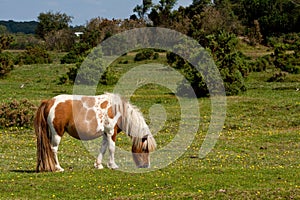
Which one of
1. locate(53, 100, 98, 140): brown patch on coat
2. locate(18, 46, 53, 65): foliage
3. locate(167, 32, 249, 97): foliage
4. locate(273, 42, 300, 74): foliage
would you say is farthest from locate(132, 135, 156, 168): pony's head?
locate(18, 46, 53, 65): foliage

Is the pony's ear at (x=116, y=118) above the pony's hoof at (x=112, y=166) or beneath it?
above

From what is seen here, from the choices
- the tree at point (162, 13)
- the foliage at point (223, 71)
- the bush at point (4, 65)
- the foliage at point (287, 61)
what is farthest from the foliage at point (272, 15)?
the foliage at point (223, 71)

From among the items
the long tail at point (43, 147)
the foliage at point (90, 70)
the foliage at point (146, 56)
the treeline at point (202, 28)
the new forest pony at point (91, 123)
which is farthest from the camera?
the foliage at point (146, 56)

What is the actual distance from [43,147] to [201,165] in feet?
16.0

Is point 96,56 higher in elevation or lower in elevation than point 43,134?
higher

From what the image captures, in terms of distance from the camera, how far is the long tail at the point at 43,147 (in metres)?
14.3

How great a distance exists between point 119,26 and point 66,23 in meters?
26.9

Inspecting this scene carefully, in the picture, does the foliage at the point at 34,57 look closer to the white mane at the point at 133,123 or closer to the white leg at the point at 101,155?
the white leg at the point at 101,155

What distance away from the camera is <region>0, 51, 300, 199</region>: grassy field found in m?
12.2

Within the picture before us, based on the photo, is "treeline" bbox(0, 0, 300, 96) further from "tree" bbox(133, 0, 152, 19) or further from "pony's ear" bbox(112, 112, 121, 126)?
"pony's ear" bbox(112, 112, 121, 126)

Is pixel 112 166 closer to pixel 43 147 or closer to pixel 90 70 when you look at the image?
pixel 43 147

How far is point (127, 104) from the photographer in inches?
585

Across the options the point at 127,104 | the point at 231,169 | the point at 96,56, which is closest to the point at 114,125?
the point at 127,104

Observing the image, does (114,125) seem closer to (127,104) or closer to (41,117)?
(127,104)
